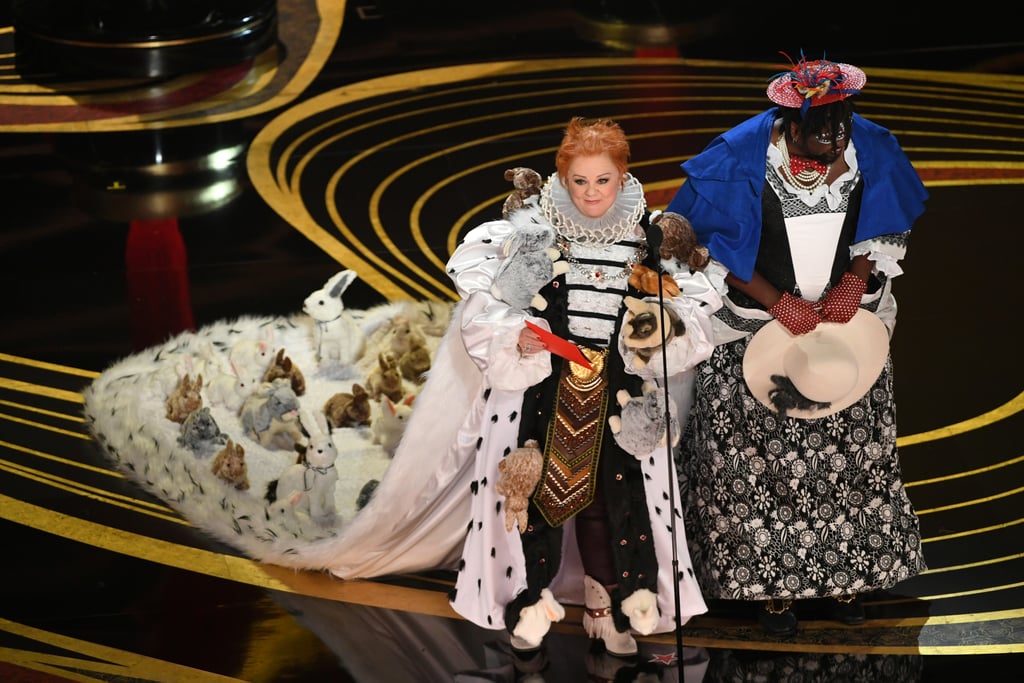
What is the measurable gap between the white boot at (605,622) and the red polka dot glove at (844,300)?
1113mm

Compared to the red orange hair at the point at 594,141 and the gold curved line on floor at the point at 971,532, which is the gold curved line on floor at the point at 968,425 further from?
the red orange hair at the point at 594,141

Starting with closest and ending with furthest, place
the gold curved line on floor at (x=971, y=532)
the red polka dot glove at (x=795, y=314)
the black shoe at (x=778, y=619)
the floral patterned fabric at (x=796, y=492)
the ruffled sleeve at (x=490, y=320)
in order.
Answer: the ruffled sleeve at (x=490, y=320) → the red polka dot glove at (x=795, y=314) → the floral patterned fabric at (x=796, y=492) → the black shoe at (x=778, y=619) → the gold curved line on floor at (x=971, y=532)

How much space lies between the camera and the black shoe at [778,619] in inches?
202

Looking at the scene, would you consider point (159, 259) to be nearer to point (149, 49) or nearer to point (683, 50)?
point (149, 49)

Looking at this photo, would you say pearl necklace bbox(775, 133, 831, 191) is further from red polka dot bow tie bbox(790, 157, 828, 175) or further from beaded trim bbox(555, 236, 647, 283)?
beaded trim bbox(555, 236, 647, 283)

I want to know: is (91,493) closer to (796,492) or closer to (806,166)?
(796,492)

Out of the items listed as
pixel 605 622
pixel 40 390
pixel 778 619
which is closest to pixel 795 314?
pixel 778 619

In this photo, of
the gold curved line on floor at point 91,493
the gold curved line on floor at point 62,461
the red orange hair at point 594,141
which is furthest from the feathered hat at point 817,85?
the gold curved line on floor at point 62,461

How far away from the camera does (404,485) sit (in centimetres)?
527

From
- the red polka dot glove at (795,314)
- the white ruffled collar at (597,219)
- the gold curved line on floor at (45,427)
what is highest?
the white ruffled collar at (597,219)

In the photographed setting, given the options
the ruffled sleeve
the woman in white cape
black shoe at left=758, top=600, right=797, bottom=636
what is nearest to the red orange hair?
the woman in white cape

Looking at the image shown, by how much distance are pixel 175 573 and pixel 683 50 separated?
4983 millimetres

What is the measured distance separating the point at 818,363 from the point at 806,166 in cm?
60

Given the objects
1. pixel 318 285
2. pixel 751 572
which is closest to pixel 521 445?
pixel 751 572
